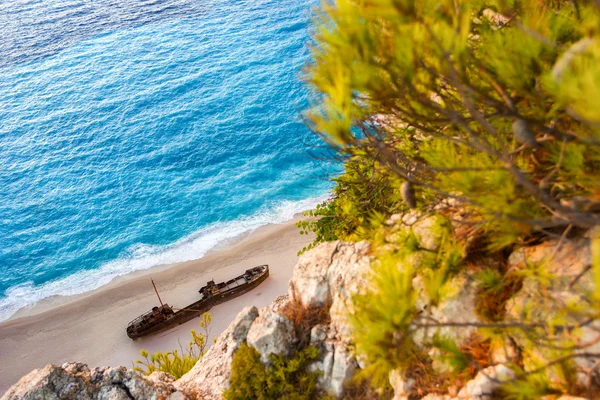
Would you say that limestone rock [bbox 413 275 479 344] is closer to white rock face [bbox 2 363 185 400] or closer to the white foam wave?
white rock face [bbox 2 363 185 400]

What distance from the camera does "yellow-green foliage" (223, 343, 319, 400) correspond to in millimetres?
5188

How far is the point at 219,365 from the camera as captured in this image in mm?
6195

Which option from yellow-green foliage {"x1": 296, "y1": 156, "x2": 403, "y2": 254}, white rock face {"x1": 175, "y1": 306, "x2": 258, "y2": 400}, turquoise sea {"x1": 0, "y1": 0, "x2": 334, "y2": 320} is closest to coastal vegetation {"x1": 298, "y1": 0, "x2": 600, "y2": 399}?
yellow-green foliage {"x1": 296, "y1": 156, "x2": 403, "y2": 254}

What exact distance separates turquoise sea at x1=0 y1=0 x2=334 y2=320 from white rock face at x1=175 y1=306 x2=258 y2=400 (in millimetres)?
8498

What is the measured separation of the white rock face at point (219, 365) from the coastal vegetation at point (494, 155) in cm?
323

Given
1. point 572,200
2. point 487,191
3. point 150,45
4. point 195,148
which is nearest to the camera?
point 572,200

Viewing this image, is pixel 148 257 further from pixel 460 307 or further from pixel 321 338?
pixel 460 307

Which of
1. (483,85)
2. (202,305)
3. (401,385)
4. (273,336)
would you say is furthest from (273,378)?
(202,305)

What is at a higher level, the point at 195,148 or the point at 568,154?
the point at 568,154

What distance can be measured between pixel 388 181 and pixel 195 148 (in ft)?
63.9

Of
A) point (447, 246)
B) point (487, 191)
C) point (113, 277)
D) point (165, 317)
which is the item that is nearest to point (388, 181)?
point (447, 246)

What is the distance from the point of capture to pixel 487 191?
2973 millimetres

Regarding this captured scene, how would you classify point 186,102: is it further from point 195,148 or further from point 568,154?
point 568,154

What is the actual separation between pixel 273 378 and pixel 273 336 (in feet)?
1.75
